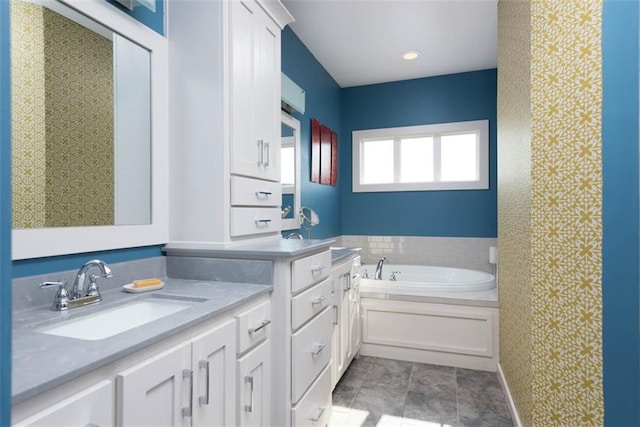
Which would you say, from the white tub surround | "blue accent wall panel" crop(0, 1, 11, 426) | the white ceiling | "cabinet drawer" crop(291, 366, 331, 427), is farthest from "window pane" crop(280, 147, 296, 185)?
"blue accent wall panel" crop(0, 1, 11, 426)

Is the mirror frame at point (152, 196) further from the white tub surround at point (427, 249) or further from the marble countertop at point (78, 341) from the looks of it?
the white tub surround at point (427, 249)

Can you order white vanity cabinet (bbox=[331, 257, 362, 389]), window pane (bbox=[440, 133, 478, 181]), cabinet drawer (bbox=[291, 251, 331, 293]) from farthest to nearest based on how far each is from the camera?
1. window pane (bbox=[440, 133, 478, 181])
2. white vanity cabinet (bbox=[331, 257, 362, 389])
3. cabinet drawer (bbox=[291, 251, 331, 293])

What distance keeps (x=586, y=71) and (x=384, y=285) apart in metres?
2.08

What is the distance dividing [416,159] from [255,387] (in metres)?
3.47

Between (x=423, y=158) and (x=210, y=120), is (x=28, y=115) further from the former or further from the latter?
(x=423, y=158)

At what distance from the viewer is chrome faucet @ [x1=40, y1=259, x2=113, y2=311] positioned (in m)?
1.11

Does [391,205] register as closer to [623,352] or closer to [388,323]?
[388,323]

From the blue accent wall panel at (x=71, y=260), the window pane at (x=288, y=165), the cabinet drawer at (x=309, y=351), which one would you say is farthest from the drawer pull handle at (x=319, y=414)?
the window pane at (x=288, y=165)

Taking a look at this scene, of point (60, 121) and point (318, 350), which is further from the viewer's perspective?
point (318, 350)

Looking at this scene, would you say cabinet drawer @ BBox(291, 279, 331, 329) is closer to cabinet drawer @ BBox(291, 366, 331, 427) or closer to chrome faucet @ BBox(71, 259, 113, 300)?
cabinet drawer @ BBox(291, 366, 331, 427)

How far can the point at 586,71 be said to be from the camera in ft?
4.88

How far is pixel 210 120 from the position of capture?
5.31 ft

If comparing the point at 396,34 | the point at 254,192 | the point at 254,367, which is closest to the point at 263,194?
the point at 254,192

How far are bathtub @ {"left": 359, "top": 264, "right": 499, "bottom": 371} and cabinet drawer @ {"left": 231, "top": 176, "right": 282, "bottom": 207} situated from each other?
4.66 feet
